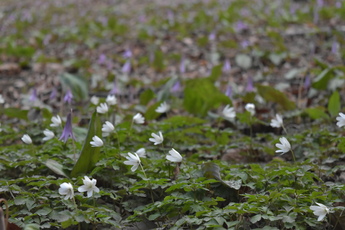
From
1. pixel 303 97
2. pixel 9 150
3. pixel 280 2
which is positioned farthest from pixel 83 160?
pixel 280 2

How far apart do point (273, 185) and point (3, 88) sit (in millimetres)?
4011

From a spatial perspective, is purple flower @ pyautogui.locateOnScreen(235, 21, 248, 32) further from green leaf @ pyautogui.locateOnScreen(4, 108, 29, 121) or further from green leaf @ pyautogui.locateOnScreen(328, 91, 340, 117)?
green leaf @ pyautogui.locateOnScreen(4, 108, 29, 121)

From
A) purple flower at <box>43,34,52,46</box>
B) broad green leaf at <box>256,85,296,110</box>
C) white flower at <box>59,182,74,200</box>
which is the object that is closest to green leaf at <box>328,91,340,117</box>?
broad green leaf at <box>256,85,296,110</box>

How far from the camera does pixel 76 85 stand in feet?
13.6

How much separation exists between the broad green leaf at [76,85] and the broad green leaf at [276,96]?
5.55ft

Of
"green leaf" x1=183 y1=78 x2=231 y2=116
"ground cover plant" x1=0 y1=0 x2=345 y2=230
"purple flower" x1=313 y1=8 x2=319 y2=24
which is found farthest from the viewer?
"purple flower" x1=313 y1=8 x2=319 y2=24

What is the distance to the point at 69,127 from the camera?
2.15 meters

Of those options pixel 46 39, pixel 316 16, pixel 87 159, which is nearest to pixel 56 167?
pixel 87 159

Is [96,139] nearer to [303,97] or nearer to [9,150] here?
[9,150]

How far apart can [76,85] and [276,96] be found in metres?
1.89

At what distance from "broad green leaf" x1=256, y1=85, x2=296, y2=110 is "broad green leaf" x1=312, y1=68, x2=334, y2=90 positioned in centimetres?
38

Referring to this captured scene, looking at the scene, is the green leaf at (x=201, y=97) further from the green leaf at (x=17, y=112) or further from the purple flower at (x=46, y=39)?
the purple flower at (x=46, y=39)

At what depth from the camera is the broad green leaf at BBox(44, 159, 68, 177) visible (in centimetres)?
203

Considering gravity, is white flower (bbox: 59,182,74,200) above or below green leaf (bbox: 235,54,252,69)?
above
